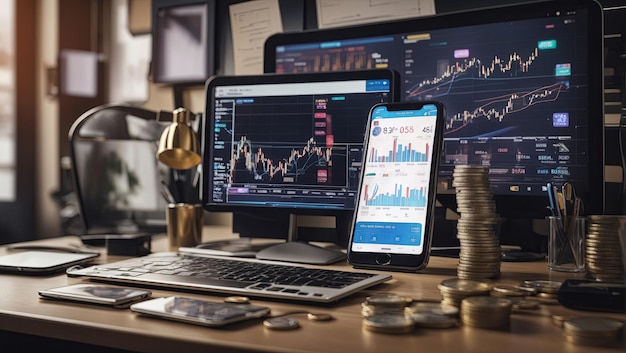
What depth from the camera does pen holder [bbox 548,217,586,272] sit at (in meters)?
1.06

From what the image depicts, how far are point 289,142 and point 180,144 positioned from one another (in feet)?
0.77

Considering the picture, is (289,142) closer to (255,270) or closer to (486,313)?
(255,270)

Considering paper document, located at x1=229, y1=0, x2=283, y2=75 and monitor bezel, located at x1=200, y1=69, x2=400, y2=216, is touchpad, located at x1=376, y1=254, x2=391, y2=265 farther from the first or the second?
paper document, located at x1=229, y1=0, x2=283, y2=75

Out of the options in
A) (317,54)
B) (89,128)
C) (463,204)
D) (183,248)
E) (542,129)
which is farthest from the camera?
(89,128)

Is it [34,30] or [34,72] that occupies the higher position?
[34,30]

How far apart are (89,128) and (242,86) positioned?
59 cm

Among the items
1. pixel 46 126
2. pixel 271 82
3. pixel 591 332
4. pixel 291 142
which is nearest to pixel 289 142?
pixel 291 142

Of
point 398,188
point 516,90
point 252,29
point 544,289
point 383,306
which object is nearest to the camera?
point 383,306

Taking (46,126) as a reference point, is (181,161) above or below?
below

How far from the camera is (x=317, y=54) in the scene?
139 centimetres

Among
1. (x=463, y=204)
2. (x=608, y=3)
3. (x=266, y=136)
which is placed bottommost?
(x=463, y=204)

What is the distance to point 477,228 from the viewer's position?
3.32 feet

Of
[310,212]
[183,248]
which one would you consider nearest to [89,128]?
[183,248]

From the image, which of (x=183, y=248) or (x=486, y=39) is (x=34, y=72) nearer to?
(x=183, y=248)
